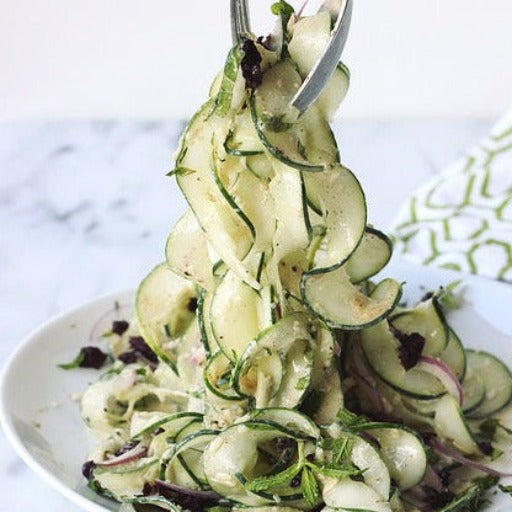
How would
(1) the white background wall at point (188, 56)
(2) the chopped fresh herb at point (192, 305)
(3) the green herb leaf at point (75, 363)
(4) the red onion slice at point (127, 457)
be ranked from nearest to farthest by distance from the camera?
(4) the red onion slice at point (127, 457) → (2) the chopped fresh herb at point (192, 305) → (3) the green herb leaf at point (75, 363) → (1) the white background wall at point (188, 56)

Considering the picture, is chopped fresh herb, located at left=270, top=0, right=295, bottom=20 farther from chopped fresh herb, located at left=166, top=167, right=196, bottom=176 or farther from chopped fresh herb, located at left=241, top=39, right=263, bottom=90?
chopped fresh herb, located at left=166, top=167, right=196, bottom=176

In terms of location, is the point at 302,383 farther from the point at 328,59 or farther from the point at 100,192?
the point at 100,192

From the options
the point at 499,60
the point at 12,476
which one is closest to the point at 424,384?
the point at 12,476

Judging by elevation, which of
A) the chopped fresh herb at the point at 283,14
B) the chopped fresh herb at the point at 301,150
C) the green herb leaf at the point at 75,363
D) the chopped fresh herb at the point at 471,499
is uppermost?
the chopped fresh herb at the point at 283,14

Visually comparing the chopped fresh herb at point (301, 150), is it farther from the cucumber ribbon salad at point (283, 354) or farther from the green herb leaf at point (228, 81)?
the green herb leaf at point (228, 81)

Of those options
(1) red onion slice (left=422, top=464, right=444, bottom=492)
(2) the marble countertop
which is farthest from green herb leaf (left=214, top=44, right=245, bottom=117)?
(2) the marble countertop

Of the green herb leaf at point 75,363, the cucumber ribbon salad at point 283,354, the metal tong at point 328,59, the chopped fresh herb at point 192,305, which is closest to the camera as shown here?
the metal tong at point 328,59

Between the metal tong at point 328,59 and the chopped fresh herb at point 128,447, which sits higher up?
the metal tong at point 328,59

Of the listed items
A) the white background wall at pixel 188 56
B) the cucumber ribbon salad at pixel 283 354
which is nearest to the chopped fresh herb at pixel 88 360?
the cucumber ribbon salad at pixel 283 354
